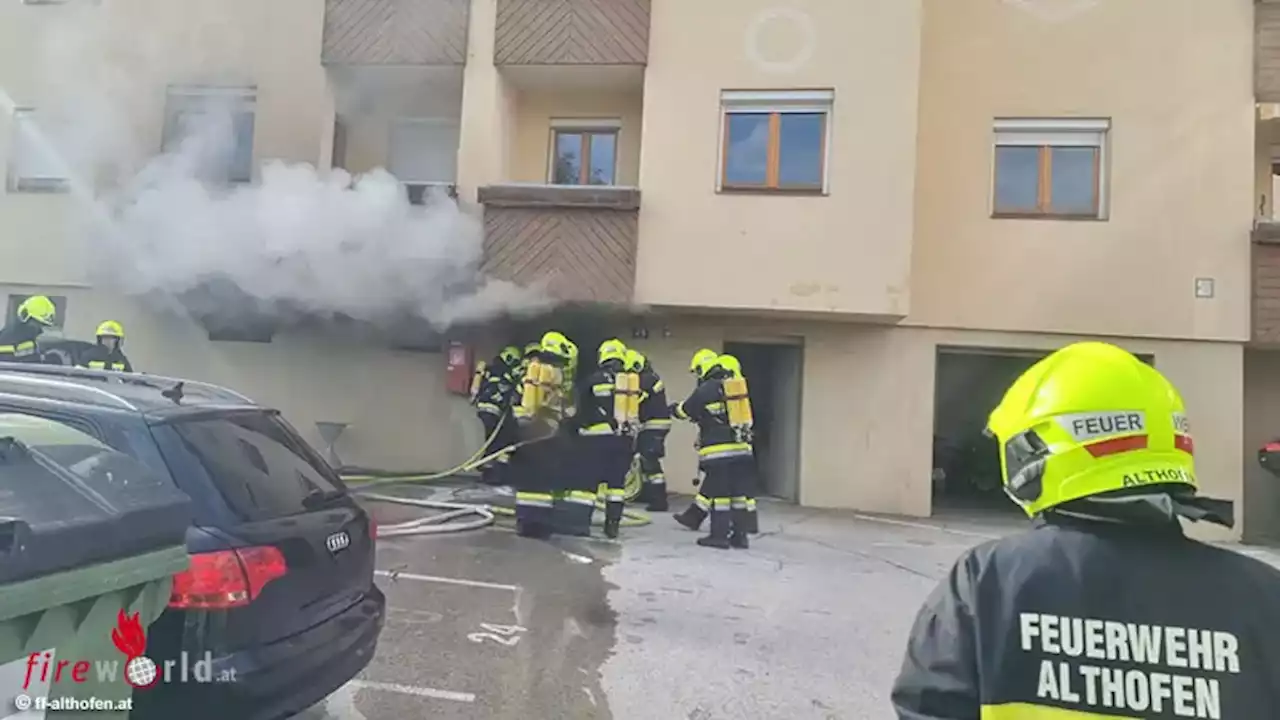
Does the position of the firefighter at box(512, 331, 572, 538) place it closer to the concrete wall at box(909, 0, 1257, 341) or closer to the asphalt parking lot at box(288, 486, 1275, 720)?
the asphalt parking lot at box(288, 486, 1275, 720)

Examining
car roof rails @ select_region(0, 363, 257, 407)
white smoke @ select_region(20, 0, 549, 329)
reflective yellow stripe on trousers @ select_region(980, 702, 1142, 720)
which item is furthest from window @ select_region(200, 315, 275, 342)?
reflective yellow stripe on trousers @ select_region(980, 702, 1142, 720)

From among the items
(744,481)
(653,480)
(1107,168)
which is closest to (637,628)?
(744,481)

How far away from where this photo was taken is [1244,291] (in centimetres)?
984

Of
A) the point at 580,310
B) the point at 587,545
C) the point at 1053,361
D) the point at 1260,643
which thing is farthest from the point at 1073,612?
the point at 580,310

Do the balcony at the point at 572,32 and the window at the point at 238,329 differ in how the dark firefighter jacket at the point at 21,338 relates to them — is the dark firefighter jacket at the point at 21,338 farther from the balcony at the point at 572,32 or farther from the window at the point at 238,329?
the balcony at the point at 572,32

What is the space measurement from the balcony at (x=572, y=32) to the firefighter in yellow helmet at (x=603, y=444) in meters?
4.44

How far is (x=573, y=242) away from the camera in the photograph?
10125 millimetres

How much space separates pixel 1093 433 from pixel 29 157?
14.4 metres

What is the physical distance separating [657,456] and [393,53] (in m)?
6.17

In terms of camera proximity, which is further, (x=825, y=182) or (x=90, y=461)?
(x=825, y=182)

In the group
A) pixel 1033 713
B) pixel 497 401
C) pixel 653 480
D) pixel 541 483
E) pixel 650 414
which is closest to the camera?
pixel 1033 713

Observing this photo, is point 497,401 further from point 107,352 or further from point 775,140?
point 775,140

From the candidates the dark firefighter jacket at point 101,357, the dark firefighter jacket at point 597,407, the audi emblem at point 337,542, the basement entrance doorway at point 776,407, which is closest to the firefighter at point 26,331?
the dark firefighter jacket at point 101,357

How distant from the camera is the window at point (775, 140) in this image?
10.0 m
